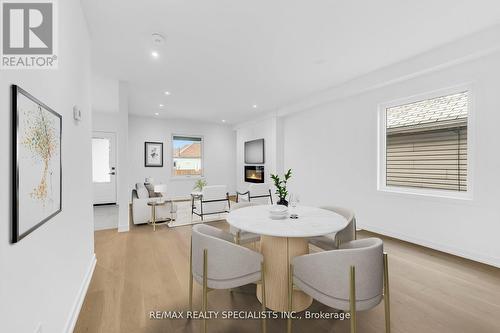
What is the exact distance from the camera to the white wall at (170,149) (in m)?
7.21

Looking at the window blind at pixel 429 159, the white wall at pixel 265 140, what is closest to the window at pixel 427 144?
the window blind at pixel 429 159

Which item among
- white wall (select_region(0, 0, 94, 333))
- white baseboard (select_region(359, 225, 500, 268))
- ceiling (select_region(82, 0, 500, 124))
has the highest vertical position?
ceiling (select_region(82, 0, 500, 124))

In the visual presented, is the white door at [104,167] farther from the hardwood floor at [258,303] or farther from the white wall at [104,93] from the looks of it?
the hardwood floor at [258,303]

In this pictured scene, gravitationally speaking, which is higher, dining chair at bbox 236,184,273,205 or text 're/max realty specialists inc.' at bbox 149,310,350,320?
dining chair at bbox 236,184,273,205

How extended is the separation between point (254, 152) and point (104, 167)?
459 cm

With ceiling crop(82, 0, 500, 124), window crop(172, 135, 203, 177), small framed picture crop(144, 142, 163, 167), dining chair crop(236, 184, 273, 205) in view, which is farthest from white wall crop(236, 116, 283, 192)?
small framed picture crop(144, 142, 163, 167)

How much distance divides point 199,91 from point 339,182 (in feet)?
11.4

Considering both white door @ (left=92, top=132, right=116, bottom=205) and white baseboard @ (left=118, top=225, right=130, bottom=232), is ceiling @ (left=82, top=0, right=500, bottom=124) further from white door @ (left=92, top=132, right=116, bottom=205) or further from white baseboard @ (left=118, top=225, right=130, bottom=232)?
white door @ (left=92, top=132, right=116, bottom=205)

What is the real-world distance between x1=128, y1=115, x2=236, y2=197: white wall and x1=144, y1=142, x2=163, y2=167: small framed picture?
100 millimetres

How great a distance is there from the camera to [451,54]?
301 centimetres

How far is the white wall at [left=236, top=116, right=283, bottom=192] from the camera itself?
258 inches

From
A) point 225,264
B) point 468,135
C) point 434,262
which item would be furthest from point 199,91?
point 434,262

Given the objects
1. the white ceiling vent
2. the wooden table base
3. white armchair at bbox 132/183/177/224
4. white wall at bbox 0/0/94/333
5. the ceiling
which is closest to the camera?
white wall at bbox 0/0/94/333

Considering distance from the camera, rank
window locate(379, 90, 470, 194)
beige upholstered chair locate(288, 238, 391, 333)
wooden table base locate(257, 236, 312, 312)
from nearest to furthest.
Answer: beige upholstered chair locate(288, 238, 391, 333) → wooden table base locate(257, 236, 312, 312) → window locate(379, 90, 470, 194)
